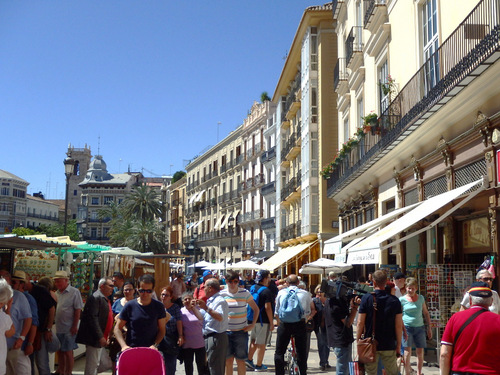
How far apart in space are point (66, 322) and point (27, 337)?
1.59 meters

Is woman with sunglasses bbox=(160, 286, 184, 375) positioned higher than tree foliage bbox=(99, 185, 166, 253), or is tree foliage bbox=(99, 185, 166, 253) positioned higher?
tree foliage bbox=(99, 185, 166, 253)

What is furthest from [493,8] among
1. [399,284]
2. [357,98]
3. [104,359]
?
[357,98]

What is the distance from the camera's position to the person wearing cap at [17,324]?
27.8 ft

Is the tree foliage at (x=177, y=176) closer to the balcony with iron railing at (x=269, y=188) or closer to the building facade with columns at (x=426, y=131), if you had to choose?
the balcony with iron railing at (x=269, y=188)

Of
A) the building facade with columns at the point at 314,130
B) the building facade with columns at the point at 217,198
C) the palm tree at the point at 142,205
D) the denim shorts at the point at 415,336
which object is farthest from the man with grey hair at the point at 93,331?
the palm tree at the point at 142,205

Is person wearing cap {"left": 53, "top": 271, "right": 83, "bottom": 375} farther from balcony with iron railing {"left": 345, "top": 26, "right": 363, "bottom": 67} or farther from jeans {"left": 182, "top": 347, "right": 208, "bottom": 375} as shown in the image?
balcony with iron railing {"left": 345, "top": 26, "right": 363, "bottom": 67}

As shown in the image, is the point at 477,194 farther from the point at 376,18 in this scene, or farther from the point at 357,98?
the point at 357,98

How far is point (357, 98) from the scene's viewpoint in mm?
23609

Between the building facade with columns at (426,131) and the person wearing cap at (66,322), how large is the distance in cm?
543

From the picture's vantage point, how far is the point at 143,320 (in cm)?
792

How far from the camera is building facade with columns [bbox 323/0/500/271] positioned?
11.5 m

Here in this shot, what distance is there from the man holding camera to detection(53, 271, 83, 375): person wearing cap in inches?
164

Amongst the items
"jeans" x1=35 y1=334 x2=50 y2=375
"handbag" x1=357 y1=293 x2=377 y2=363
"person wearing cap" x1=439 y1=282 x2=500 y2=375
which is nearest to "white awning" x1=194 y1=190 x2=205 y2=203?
"jeans" x1=35 y1=334 x2=50 y2=375

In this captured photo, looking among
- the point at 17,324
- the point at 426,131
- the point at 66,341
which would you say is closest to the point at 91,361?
the point at 66,341
